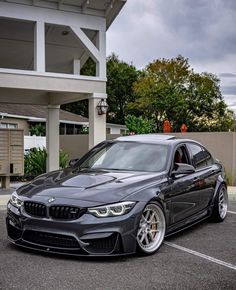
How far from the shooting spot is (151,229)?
6062mm

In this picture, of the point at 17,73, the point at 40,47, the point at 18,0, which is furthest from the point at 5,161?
the point at 18,0

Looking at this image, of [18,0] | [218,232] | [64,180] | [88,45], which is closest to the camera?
[64,180]

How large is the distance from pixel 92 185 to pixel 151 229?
0.98 meters

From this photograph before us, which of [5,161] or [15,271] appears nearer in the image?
[15,271]

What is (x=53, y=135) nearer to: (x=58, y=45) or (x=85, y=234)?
(x=58, y=45)

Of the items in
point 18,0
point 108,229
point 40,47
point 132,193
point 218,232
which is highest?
point 18,0

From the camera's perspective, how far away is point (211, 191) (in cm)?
803

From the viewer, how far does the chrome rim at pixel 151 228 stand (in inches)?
231

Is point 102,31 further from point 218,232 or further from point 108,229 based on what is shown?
point 108,229

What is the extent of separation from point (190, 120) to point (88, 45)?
28645 mm

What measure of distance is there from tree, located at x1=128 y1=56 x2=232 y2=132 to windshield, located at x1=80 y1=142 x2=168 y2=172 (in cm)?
2998

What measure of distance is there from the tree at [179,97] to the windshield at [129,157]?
30.0 metres

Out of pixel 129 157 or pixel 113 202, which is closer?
pixel 113 202

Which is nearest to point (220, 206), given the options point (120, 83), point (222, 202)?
point (222, 202)
